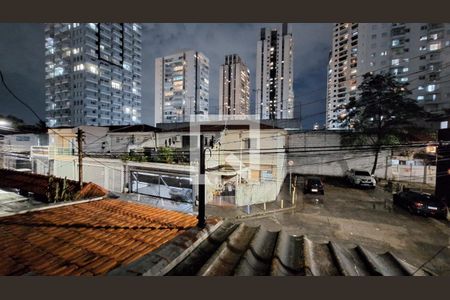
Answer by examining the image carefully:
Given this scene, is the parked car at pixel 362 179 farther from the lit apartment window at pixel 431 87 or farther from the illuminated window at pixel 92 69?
the illuminated window at pixel 92 69

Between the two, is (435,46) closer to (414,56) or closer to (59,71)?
(414,56)

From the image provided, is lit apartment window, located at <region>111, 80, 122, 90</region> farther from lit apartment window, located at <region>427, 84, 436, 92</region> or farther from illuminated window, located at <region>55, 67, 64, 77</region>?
lit apartment window, located at <region>427, 84, 436, 92</region>

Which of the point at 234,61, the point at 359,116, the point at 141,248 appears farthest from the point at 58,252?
the point at 234,61

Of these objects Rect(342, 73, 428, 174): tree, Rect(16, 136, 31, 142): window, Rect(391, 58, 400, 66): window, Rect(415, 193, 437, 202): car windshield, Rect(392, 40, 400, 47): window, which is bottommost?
Rect(415, 193, 437, 202): car windshield

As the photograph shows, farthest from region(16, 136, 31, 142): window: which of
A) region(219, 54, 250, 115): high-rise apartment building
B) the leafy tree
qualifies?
region(219, 54, 250, 115): high-rise apartment building

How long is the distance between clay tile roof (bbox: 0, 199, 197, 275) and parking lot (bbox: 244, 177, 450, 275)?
9.99 meters

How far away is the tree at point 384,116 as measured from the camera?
83.3 feet

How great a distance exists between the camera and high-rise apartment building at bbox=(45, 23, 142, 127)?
2569 inches

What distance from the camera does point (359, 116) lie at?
28.0 m

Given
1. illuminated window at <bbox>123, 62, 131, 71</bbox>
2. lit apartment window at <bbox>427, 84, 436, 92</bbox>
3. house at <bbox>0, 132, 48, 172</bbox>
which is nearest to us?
house at <bbox>0, 132, 48, 172</bbox>

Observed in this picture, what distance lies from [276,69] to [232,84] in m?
25.2

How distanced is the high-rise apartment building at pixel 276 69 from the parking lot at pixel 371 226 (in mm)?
86654

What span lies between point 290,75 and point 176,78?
55.8 m

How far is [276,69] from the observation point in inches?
4146
